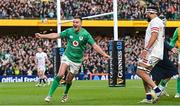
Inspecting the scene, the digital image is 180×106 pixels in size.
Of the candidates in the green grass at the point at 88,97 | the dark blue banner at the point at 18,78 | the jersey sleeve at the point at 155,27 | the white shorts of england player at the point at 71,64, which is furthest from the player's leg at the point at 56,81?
the dark blue banner at the point at 18,78

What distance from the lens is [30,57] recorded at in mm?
42094

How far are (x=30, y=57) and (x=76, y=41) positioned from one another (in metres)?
26.6

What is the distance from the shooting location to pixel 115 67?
80.2 feet

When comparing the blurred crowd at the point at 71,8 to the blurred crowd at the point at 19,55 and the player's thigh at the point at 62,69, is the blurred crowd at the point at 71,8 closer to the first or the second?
the blurred crowd at the point at 19,55

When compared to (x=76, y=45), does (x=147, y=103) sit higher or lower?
lower

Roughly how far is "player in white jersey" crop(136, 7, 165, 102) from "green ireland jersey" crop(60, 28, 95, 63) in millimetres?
1780

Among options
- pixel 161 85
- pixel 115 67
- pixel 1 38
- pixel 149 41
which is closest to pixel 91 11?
pixel 1 38

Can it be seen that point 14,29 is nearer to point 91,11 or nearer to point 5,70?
point 91,11

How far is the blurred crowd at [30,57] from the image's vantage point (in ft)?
133

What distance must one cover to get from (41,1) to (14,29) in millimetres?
3389

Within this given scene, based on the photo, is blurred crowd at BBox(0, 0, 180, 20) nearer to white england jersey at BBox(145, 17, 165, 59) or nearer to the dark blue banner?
the dark blue banner

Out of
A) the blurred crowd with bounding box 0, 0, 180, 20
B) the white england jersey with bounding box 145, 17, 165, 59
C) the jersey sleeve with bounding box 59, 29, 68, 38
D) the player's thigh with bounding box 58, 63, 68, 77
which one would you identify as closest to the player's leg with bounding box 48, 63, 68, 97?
the player's thigh with bounding box 58, 63, 68, 77

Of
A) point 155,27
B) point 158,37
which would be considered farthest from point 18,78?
point 155,27

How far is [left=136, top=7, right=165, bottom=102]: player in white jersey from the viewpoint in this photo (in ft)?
47.0
